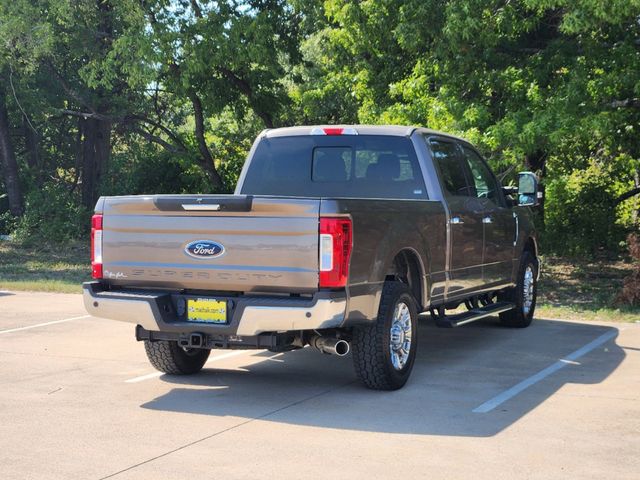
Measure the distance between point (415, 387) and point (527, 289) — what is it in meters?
4.05

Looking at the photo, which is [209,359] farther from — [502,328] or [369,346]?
[502,328]

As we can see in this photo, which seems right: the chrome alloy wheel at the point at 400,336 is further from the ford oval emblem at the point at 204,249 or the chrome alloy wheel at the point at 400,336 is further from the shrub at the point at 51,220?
the shrub at the point at 51,220

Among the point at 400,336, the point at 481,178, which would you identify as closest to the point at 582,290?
the point at 481,178

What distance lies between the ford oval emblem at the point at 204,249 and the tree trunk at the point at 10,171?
2226 cm

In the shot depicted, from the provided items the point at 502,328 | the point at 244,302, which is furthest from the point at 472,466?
the point at 502,328

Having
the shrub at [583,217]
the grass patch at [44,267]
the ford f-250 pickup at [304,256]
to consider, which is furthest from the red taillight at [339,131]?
the shrub at [583,217]

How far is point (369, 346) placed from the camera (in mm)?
7688

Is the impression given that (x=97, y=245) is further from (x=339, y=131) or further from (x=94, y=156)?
(x=94, y=156)

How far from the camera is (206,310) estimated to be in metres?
7.45

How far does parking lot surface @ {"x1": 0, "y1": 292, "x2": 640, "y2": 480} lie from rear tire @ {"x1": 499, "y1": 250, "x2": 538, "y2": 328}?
74cm

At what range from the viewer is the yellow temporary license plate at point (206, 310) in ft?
24.2

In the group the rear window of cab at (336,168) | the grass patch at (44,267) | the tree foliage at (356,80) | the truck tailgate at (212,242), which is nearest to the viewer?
the truck tailgate at (212,242)

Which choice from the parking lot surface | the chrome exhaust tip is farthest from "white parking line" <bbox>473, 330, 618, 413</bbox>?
the chrome exhaust tip

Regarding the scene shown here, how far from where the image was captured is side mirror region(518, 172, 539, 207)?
35.7 feet
